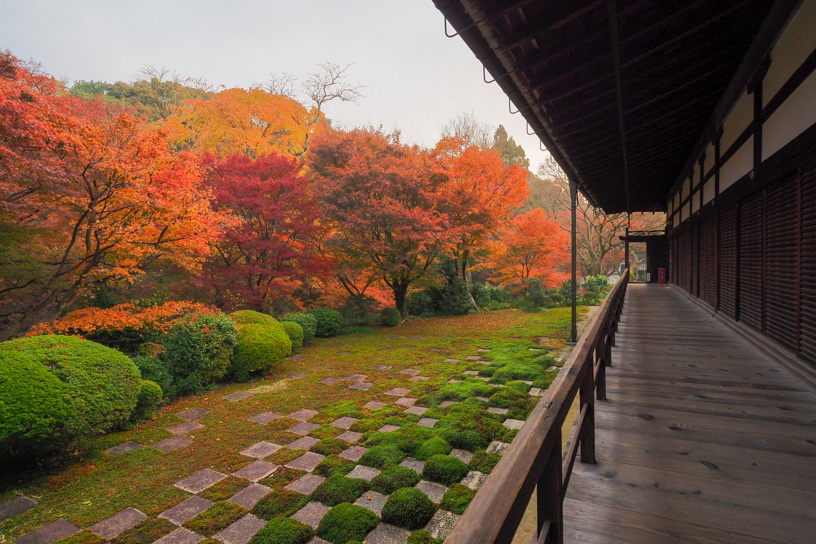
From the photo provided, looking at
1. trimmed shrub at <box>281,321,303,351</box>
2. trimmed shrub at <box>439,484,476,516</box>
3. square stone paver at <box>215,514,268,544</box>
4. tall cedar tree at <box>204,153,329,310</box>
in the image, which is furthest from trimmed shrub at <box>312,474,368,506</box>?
tall cedar tree at <box>204,153,329,310</box>

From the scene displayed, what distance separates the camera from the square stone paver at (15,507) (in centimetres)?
279

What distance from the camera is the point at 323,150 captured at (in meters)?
10.9

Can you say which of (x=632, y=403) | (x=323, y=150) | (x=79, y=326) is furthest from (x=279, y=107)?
(x=632, y=403)

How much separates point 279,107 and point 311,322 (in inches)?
505

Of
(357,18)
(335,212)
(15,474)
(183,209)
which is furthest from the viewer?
(357,18)

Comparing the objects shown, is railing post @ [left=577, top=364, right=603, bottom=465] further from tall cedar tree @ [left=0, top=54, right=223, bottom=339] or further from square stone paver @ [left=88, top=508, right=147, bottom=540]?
tall cedar tree @ [left=0, top=54, right=223, bottom=339]

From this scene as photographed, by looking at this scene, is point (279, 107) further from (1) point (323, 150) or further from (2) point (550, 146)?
→ (2) point (550, 146)

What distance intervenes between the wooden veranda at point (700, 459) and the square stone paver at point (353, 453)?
2082mm

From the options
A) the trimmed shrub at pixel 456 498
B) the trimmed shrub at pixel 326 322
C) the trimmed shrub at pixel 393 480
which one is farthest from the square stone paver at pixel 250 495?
the trimmed shrub at pixel 326 322

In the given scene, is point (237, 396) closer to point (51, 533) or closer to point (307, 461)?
point (307, 461)

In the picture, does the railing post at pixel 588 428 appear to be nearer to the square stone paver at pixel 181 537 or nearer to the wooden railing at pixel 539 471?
the wooden railing at pixel 539 471

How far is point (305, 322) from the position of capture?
8.99 metres

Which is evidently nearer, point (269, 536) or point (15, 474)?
point (269, 536)

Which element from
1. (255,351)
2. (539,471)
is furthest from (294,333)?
(539,471)
